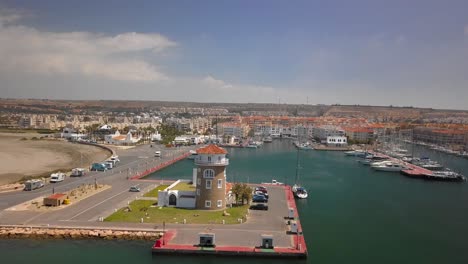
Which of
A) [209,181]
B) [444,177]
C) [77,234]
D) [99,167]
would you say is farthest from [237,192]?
[444,177]

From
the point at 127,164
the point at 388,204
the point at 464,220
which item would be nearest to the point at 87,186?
the point at 127,164

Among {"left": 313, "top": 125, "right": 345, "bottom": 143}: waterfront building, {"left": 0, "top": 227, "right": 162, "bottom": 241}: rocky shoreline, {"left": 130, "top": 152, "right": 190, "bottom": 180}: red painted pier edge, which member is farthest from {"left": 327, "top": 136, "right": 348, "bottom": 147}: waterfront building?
{"left": 0, "top": 227, "right": 162, "bottom": 241}: rocky shoreline

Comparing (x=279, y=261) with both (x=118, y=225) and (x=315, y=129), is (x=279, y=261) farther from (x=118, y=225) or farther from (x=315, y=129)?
(x=315, y=129)

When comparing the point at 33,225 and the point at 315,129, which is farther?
the point at 315,129

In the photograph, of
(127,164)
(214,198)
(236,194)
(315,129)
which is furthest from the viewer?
(315,129)

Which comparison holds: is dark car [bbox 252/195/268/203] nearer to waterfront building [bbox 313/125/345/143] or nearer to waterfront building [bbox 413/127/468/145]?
waterfront building [bbox 313/125/345/143]

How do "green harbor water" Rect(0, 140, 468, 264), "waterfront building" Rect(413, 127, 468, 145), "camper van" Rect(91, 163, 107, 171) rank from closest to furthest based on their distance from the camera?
"green harbor water" Rect(0, 140, 468, 264) → "camper van" Rect(91, 163, 107, 171) → "waterfront building" Rect(413, 127, 468, 145)

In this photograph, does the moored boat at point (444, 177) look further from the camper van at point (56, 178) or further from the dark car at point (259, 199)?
the camper van at point (56, 178)

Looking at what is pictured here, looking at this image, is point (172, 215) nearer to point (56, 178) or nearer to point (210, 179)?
point (210, 179)
